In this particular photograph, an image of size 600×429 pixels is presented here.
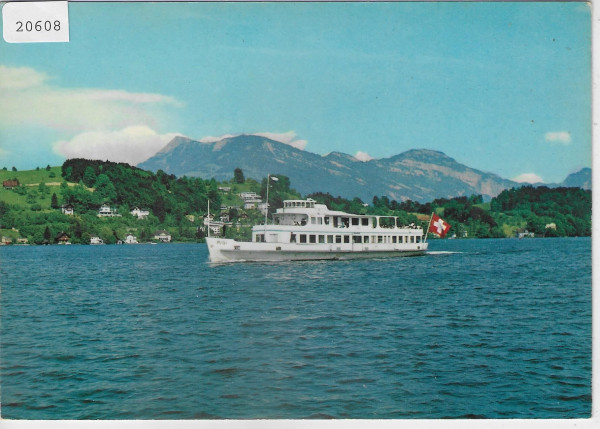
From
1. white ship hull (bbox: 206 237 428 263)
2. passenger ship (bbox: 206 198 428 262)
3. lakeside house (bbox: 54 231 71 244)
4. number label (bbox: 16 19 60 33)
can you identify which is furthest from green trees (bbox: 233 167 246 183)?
number label (bbox: 16 19 60 33)

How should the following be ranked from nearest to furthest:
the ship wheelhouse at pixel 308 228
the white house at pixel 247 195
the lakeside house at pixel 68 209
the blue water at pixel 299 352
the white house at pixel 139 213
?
the blue water at pixel 299 352 → the ship wheelhouse at pixel 308 228 → the white house at pixel 247 195 → the lakeside house at pixel 68 209 → the white house at pixel 139 213

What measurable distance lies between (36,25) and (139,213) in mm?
57342

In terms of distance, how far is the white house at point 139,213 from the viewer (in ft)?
204

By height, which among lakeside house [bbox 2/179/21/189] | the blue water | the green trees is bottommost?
the blue water

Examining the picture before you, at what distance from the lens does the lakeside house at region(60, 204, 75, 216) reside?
199ft

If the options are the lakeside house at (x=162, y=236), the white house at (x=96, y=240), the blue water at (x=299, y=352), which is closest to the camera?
the blue water at (x=299, y=352)

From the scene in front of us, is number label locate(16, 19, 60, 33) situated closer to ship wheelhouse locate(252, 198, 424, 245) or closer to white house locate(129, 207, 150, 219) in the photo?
ship wheelhouse locate(252, 198, 424, 245)

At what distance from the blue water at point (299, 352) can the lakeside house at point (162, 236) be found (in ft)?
144

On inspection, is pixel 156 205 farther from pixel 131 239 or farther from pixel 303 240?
pixel 303 240

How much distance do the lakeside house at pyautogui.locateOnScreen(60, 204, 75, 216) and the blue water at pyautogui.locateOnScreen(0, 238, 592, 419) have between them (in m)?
47.1

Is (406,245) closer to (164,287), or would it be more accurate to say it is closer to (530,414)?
(164,287)

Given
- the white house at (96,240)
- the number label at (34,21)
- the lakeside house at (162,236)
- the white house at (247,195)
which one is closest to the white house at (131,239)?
the white house at (96,240)

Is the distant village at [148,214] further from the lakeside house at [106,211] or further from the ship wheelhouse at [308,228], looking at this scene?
the ship wheelhouse at [308,228]

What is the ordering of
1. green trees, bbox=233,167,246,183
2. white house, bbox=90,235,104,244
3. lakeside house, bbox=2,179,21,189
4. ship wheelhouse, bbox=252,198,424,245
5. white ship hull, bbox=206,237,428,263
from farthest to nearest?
white house, bbox=90,235,104,244
green trees, bbox=233,167,246,183
lakeside house, bbox=2,179,21,189
ship wheelhouse, bbox=252,198,424,245
white ship hull, bbox=206,237,428,263
